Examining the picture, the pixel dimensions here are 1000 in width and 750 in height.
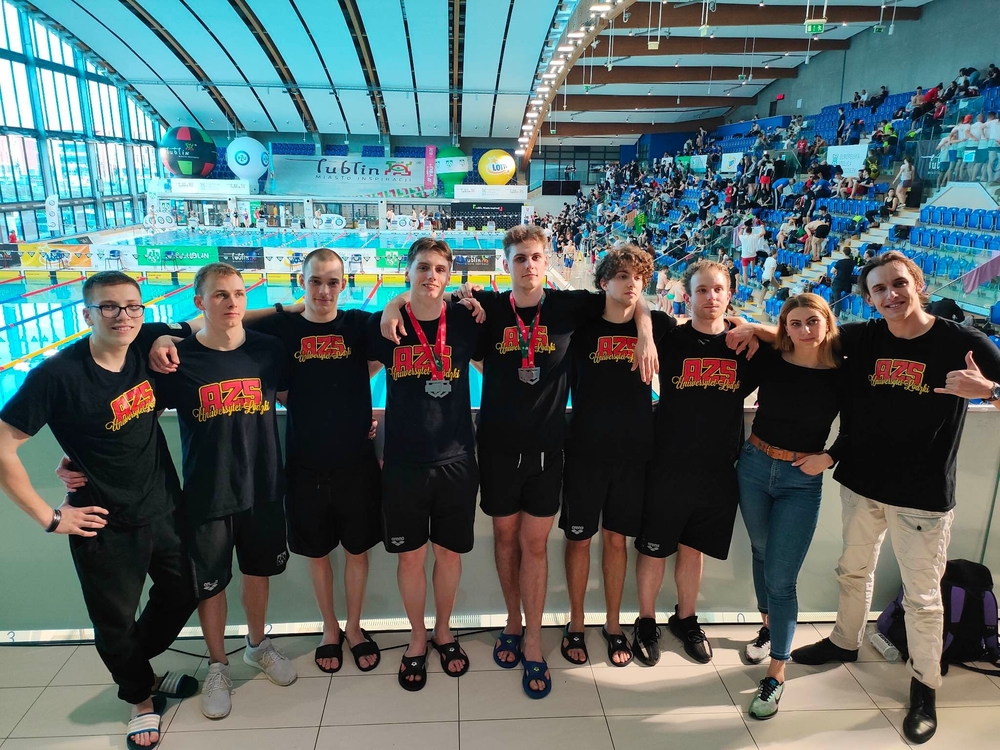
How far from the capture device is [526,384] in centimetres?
237

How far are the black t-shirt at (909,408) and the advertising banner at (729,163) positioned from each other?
1987cm

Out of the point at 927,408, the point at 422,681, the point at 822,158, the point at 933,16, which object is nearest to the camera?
the point at 927,408

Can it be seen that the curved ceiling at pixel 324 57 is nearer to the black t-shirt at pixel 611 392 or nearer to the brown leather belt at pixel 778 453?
the black t-shirt at pixel 611 392

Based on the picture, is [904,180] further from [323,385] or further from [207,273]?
[207,273]

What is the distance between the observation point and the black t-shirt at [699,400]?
7.75 ft

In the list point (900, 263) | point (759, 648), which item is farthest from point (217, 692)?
point (900, 263)

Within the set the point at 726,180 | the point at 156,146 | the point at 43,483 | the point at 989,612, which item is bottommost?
the point at 989,612

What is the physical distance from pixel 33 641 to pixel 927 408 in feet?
12.2

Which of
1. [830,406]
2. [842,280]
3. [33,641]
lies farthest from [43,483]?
[842,280]

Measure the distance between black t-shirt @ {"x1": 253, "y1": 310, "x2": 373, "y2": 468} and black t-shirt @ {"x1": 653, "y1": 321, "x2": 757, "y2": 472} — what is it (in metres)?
1.17

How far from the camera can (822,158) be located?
623 inches

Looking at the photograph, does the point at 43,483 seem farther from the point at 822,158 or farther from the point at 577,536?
the point at 822,158

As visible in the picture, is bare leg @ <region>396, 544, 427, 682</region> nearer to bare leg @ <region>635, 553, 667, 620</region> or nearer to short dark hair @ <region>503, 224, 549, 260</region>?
bare leg @ <region>635, 553, 667, 620</region>

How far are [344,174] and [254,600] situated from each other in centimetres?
2982
